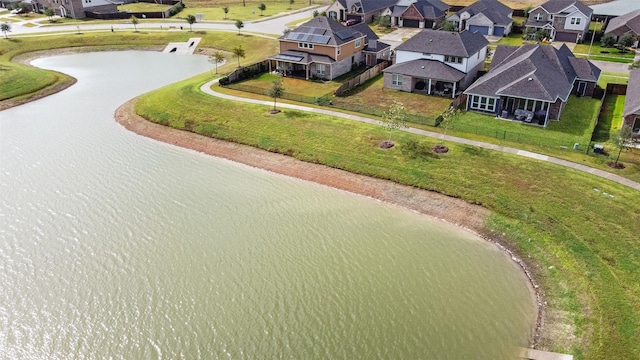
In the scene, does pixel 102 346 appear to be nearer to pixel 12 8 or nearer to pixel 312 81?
pixel 312 81

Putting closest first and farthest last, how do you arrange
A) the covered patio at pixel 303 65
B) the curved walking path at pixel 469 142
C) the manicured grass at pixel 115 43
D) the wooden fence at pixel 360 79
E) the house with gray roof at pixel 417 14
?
the curved walking path at pixel 469 142 → the wooden fence at pixel 360 79 → the covered patio at pixel 303 65 → the manicured grass at pixel 115 43 → the house with gray roof at pixel 417 14

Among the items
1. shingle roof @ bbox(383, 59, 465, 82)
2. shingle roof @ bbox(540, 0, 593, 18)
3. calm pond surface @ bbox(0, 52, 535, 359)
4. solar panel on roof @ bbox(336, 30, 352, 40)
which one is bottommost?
calm pond surface @ bbox(0, 52, 535, 359)

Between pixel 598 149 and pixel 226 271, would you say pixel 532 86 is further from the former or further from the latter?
Result: pixel 226 271

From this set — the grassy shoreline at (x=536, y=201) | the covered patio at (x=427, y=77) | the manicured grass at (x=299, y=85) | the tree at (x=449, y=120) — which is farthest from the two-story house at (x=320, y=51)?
the tree at (x=449, y=120)

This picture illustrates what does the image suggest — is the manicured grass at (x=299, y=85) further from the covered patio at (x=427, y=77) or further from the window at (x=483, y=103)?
the window at (x=483, y=103)

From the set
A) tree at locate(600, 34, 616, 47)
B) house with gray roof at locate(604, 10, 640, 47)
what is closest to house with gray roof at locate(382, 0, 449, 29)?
tree at locate(600, 34, 616, 47)

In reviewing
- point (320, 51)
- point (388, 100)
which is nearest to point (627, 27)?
point (388, 100)

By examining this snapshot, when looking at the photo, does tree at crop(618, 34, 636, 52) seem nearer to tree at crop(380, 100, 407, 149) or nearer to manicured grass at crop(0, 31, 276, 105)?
tree at crop(380, 100, 407, 149)
